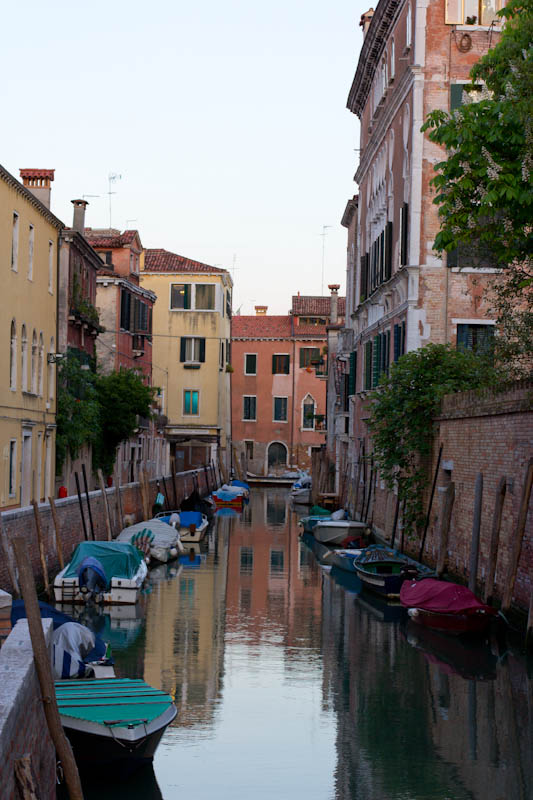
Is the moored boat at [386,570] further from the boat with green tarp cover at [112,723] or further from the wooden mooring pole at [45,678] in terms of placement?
the wooden mooring pole at [45,678]


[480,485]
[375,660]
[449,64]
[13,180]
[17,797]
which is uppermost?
[449,64]

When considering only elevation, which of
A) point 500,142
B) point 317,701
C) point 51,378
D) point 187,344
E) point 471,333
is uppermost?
point 187,344

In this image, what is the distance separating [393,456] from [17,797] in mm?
17046

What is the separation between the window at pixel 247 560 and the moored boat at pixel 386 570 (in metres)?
3.85

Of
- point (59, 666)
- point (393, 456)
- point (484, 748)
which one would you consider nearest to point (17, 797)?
point (59, 666)

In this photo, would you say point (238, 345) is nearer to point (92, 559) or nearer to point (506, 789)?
point (92, 559)

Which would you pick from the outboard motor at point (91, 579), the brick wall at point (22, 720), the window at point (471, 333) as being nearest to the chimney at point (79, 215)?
the window at point (471, 333)

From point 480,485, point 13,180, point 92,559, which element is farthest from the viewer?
point 13,180

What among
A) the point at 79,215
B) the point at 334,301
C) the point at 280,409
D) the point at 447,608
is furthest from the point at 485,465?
the point at 280,409

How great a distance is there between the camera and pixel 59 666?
1031 centimetres

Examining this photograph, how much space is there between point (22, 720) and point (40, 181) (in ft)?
75.6

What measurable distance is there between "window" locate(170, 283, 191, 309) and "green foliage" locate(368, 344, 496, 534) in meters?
32.3

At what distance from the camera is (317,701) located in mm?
12469

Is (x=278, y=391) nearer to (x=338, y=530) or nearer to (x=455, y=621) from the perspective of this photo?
(x=338, y=530)
